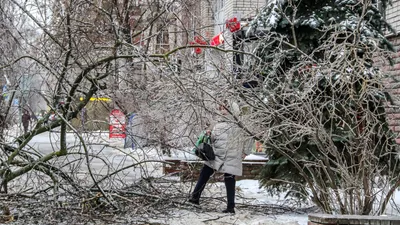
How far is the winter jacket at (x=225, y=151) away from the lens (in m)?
7.47

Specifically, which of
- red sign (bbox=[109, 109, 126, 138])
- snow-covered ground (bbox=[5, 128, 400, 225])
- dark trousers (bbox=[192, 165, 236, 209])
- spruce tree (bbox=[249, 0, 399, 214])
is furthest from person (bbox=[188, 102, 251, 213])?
red sign (bbox=[109, 109, 126, 138])

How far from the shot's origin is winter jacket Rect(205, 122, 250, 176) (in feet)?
24.5

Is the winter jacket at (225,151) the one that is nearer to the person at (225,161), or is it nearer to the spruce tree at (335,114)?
the person at (225,161)

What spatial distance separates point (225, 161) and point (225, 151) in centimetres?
14

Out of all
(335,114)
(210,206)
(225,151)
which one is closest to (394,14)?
(225,151)

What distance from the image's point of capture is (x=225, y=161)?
305 inches

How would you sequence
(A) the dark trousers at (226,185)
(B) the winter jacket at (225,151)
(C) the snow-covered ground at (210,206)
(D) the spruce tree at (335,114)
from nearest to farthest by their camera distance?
(D) the spruce tree at (335,114) < (C) the snow-covered ground at (210,206) < (B) the winter jacket at (225,151) < (A) the dark trousers at (226,185)

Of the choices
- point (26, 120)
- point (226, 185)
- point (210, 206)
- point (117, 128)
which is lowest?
point (210, 206)

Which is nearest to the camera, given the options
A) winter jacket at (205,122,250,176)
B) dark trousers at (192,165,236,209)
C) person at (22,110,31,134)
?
winter jacket at (205,122,250,176)

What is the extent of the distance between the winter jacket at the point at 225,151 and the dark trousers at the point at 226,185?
0.10 meters

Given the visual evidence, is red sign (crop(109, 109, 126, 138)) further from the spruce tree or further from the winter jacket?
the spruce tree

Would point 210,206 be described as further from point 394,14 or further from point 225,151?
point 394,14

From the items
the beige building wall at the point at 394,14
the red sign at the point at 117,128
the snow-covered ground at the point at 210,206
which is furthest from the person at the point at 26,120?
the beige building wall at the point at 394,14

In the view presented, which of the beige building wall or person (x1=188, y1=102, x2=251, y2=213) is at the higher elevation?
the beige building wall
